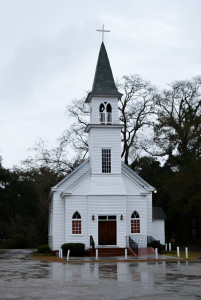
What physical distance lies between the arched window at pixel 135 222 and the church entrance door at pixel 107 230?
5.50 ft

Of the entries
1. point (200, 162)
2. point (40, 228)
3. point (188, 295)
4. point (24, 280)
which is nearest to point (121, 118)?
point (200, 162)

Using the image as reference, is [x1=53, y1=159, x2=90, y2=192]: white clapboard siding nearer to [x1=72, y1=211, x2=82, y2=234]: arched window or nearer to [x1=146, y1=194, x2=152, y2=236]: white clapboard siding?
[x1=72, y1=211, x2=82, y2=234]: arched window

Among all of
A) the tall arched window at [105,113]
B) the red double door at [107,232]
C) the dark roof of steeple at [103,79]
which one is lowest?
the red double door at [107,232]

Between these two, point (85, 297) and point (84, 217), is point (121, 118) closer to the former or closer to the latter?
point (84, 217)

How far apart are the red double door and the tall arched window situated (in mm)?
7958

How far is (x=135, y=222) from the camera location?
36.1m

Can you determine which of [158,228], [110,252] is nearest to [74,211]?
[110,252]

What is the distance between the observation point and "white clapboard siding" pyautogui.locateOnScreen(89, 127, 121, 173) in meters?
36.4

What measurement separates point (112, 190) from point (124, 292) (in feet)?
69.5

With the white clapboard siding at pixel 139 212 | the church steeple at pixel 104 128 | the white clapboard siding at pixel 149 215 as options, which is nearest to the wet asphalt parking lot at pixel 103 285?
the white clapboard siding at pixel 139 212

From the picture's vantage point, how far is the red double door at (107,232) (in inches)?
1373

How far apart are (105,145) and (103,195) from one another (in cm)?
413

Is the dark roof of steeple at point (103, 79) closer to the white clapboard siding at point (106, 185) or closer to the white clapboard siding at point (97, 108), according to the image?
the white clapboard siding at point (97, 108)

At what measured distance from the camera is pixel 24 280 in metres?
17.6
